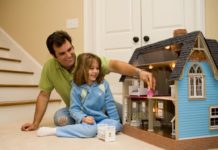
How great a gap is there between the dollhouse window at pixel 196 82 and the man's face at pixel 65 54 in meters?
0.82

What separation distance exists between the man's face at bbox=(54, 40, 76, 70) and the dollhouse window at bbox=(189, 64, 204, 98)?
32.3 inches

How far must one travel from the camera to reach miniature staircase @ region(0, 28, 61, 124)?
95.0 inches

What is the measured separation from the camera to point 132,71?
1.67 metres

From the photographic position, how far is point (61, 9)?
10.3ft

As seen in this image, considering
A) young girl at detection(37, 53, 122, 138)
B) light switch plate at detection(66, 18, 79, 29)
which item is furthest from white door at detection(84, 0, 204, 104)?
young girl at detection(37, 53, 122, 138)

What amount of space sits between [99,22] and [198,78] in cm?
183

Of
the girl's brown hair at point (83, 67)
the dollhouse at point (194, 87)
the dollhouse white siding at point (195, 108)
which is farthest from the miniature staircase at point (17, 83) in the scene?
the dollhouse white siding at point (195, 108)

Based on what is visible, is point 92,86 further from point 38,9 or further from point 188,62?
point 38,9

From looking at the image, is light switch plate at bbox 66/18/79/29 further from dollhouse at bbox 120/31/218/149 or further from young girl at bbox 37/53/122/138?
dollhouse at bbox 120/31/218/149

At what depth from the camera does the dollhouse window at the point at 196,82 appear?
1328 mm

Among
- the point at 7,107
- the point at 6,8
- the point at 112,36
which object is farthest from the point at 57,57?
the point at 6,8

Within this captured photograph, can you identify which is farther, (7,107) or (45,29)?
(45,29)

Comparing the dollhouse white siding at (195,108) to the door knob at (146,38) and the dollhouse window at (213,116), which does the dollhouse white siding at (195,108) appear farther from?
the door knob at (146,38)

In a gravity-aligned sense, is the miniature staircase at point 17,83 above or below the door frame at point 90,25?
below
